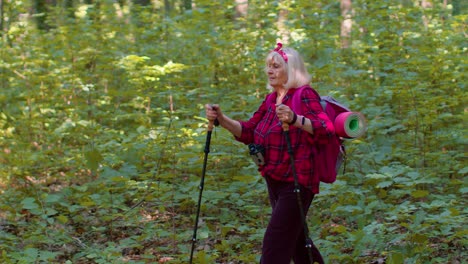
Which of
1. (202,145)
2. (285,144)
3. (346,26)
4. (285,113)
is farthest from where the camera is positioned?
(346,26)

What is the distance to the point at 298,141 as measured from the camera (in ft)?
12.6

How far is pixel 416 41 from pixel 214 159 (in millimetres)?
4494

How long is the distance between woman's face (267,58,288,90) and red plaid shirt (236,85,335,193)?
0.29ft

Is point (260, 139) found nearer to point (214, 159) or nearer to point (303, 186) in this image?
point (303, 186)

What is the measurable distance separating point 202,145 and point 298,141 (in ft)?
11.5

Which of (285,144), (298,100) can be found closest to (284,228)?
(285,144)

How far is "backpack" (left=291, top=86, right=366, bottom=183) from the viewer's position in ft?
12.2

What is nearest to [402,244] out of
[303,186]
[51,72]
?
[303,186]

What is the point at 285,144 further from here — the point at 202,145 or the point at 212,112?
the point at 202,145

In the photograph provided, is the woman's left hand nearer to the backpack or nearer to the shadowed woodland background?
the backpack

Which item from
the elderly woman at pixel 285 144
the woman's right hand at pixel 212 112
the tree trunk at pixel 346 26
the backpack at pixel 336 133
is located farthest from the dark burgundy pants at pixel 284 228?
the tree trunk at pixel 346 26

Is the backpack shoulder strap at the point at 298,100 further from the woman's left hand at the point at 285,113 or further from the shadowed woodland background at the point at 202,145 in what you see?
the shadowed woodland background at the point at 202,145

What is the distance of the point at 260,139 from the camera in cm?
402

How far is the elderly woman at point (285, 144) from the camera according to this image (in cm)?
374
